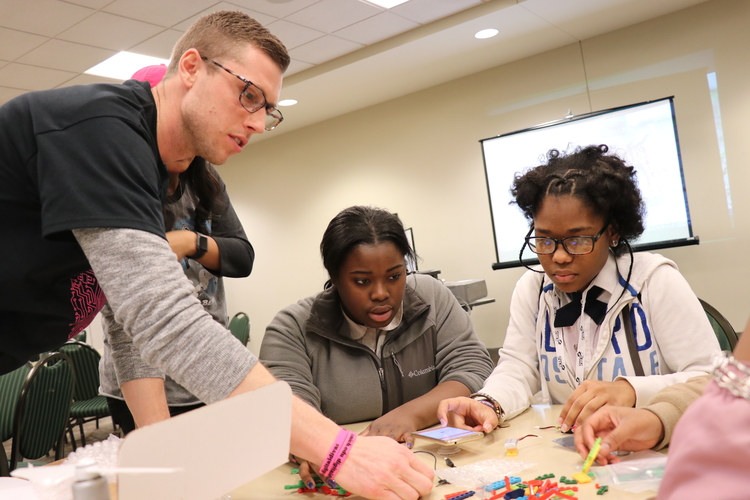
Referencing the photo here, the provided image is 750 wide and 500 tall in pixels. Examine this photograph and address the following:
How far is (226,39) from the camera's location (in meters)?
1.04

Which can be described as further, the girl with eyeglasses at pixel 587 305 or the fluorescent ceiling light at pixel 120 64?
the fluorescent ceiling light at pixel 120 64

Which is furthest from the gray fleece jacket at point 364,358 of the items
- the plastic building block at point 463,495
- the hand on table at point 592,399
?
the plastic building block at point 463,495

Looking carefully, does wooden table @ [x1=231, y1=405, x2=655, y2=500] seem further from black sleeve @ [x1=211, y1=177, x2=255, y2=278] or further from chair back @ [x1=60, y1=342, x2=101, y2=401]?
chair back @ [x1=60, y1=342, x2=101, y2=401]

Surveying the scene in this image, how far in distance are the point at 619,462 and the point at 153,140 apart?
0.95 m

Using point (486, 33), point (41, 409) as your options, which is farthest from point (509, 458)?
point (486, 33)

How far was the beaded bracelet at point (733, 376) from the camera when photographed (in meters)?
0.38

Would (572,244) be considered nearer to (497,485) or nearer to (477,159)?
(497,485)

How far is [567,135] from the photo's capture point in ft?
16.4

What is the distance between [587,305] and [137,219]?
1200 millimetres

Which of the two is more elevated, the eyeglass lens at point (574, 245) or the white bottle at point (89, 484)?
the eyeglass lens at point (574, 245)

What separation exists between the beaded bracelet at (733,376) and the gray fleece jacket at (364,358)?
3.97 feet

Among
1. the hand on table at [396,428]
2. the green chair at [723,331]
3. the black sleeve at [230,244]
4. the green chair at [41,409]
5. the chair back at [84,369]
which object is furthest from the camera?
the chair back at [84,369]

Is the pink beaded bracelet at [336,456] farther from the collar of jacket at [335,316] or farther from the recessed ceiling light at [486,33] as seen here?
the recessed ceiling light at [486,33]

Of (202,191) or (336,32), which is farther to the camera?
(336,32)
